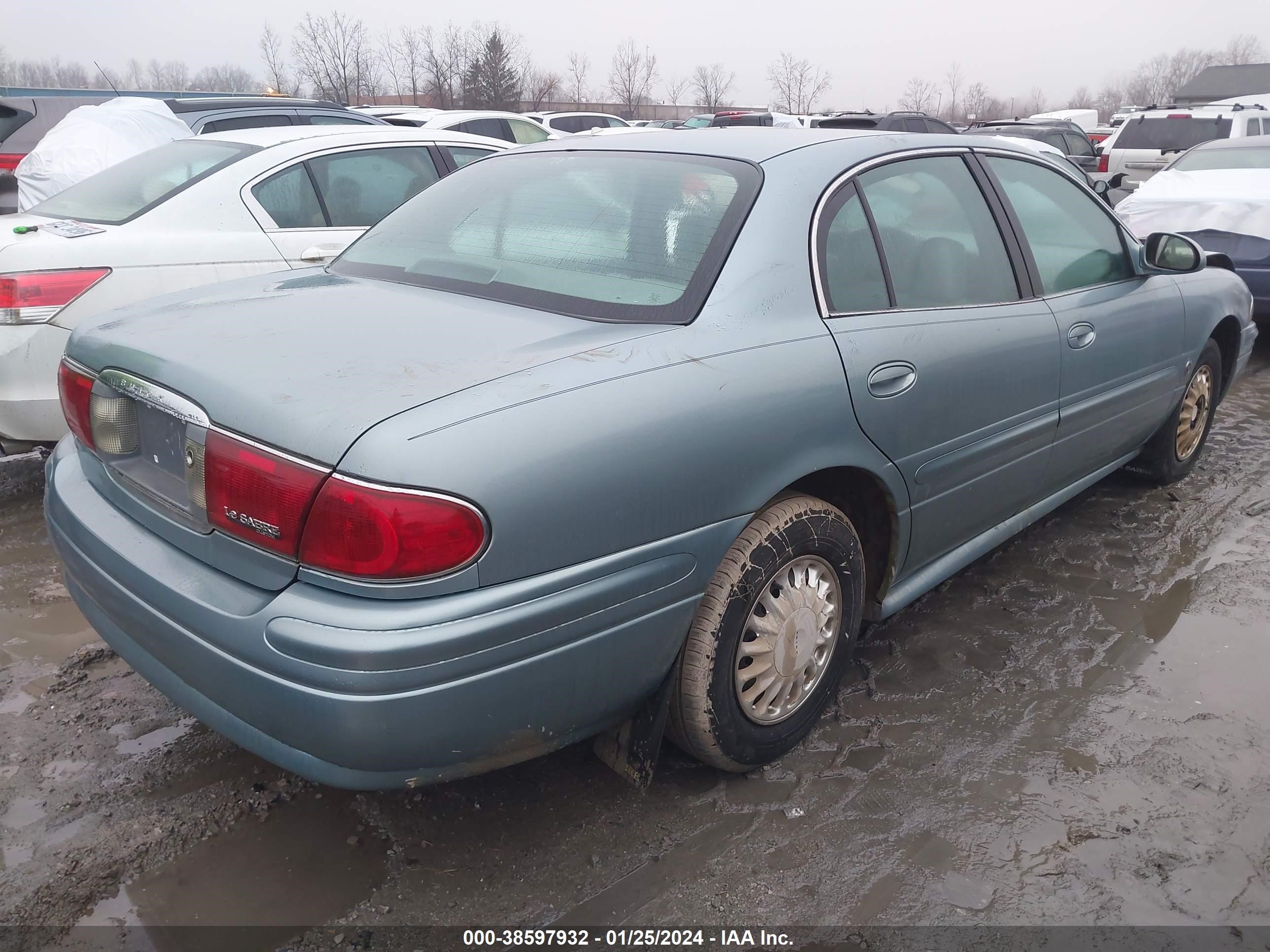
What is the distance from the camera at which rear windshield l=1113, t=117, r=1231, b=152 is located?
13.4 metres

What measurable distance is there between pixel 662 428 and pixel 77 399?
1.48 m

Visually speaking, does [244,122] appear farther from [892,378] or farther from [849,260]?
[892,378]

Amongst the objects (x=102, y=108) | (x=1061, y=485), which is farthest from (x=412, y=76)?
(x=1061, y=485)

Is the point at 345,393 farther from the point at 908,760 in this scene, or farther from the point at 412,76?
the point at 412,76

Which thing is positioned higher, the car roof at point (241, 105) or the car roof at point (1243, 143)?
the car roof at point (241, 105)

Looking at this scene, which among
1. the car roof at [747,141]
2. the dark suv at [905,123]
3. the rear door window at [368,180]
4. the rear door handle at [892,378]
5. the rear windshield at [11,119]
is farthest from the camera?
the dark suv at [905,123]

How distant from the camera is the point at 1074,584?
11.9 feet

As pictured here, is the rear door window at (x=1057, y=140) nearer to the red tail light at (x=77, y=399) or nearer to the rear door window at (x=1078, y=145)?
the rear door window at (x=1078, y=145)

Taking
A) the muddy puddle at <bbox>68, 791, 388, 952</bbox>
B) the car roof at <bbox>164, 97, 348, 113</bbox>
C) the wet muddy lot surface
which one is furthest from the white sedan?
the car roof at <bbox>164, 97, 348, 113</bbox>

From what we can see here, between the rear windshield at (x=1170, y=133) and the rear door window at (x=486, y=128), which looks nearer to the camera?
the rear door window at (x=486, y=128)

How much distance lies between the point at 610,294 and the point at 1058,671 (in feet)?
6.20

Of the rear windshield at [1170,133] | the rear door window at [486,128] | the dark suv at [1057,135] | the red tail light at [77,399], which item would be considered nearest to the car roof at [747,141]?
the red tail light at [77,399]

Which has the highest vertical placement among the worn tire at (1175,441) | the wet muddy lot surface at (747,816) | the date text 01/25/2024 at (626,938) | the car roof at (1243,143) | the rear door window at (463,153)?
the car roof at (1243,143)

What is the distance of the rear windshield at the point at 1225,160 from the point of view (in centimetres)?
823
